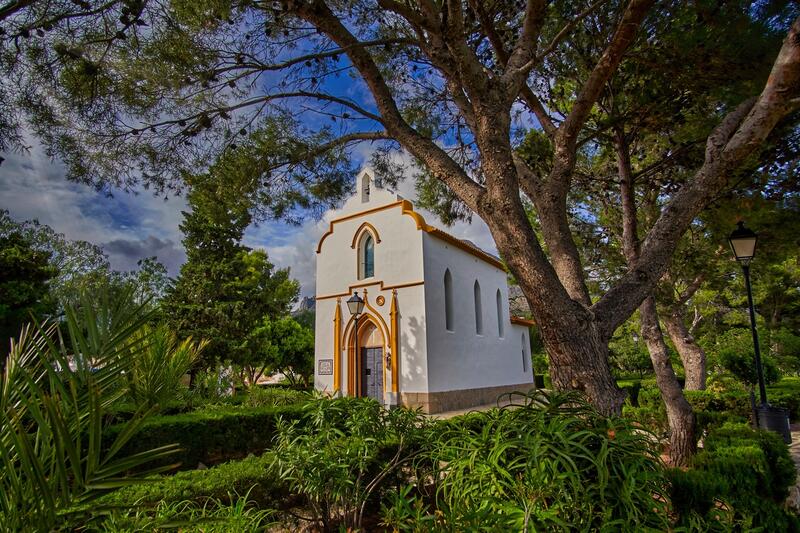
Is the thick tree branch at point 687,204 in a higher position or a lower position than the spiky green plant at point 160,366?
higher

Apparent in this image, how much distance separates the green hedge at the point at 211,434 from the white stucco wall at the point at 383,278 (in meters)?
6.35

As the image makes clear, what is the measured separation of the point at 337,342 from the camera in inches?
601

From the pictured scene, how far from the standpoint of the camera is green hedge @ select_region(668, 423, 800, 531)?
2.48m

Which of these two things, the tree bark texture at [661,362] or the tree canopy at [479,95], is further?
the tree bark texture at [661,362]

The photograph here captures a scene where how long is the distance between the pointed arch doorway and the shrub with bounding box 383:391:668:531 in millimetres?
12345

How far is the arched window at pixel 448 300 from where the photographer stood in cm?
1504

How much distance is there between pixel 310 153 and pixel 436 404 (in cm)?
958

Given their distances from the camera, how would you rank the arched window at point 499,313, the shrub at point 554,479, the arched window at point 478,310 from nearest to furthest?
the shrub at point 554,479, the arched window at point 478,310, the arched window at point 499,313

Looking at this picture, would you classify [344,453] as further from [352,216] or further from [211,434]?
[352,216]

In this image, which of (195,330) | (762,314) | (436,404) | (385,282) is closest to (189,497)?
(436,404)

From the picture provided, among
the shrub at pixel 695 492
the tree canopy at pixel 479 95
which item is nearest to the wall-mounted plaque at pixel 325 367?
the tree canopy at pixel 479 95

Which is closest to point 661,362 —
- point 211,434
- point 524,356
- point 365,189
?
point 211,434

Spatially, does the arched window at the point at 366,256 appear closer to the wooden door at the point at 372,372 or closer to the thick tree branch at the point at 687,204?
the wooden door at the point at 372,372

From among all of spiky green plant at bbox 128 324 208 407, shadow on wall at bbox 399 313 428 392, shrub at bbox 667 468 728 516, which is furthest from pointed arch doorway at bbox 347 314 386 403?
shrub at bbox 667 468 728 516
